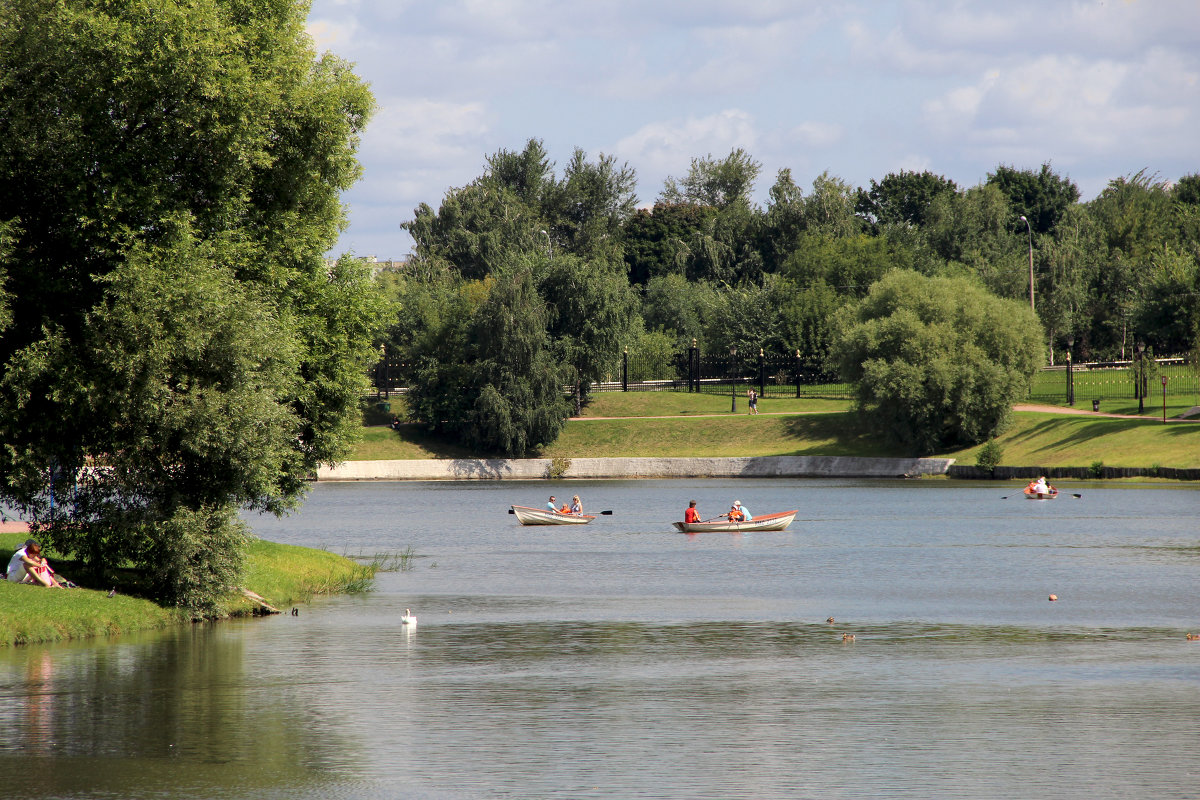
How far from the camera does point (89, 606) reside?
27719 mm

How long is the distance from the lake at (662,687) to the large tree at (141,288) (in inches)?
131

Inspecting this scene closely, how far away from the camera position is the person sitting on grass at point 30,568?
27.3 meters

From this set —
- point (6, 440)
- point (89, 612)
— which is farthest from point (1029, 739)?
point (6, 440)

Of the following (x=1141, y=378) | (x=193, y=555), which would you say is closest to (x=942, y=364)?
(x=1141, y=378)

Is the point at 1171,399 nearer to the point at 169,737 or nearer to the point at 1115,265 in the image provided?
the point at 1115,265

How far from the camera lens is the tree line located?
87750 millimetres

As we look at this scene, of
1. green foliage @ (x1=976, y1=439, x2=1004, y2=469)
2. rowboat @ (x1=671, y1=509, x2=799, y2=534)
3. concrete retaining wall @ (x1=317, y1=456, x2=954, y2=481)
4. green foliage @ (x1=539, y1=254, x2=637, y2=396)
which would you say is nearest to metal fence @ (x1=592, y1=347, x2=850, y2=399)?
green foliage @ (x1=539, y1=254, x2=637, y2=396)

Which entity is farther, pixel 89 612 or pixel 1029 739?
pixel 89 612

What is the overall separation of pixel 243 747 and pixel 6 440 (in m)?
12.8

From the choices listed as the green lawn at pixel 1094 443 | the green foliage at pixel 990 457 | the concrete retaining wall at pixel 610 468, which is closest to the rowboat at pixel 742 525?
the green lawn at pixel 1094 443

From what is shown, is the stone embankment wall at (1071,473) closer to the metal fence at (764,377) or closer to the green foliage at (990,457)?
the green foliage at (990,457)

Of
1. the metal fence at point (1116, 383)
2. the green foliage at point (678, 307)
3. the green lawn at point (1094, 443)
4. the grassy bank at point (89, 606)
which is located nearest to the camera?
the grassy bank at point (89, 606)

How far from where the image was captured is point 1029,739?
1830cm

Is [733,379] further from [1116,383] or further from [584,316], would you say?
[1116,383]
